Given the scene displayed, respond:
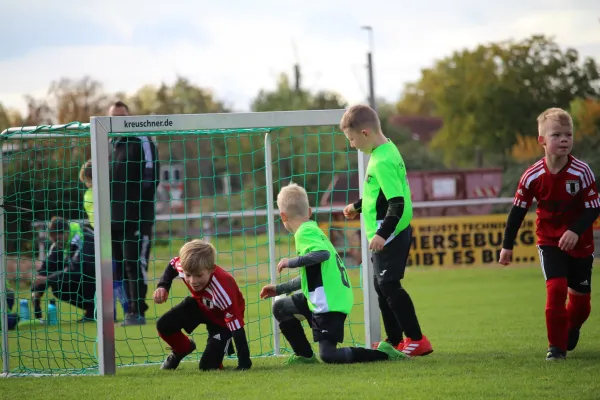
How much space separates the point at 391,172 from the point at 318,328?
1.08 m

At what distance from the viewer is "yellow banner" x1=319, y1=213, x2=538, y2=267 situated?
593 inches

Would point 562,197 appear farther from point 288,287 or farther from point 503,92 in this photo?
point 503,92

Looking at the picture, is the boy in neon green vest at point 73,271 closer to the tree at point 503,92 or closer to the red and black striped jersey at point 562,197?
the red and black striped jersey at point 562,197

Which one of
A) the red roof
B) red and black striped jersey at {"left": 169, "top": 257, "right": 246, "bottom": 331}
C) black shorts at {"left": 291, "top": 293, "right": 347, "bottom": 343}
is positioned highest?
the red roof

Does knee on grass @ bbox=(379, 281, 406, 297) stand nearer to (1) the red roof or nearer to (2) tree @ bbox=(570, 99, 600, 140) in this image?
(2) tree @ bbox=(570, 99, 600, 140)

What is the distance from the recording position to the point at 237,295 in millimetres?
5707

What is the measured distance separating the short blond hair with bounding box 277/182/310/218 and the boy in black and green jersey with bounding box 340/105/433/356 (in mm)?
392

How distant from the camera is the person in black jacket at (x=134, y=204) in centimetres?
860

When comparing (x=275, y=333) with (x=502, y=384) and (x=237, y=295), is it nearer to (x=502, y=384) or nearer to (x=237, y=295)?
(x=237, y=295)

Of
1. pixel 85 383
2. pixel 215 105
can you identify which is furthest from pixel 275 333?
pixel 215 105

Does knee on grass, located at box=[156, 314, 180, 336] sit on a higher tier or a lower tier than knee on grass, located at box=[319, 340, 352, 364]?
higher

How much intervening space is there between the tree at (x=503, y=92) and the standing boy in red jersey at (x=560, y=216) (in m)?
33.6

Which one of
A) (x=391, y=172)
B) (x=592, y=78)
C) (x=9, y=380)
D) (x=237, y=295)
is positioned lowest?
(x=9, y=380)

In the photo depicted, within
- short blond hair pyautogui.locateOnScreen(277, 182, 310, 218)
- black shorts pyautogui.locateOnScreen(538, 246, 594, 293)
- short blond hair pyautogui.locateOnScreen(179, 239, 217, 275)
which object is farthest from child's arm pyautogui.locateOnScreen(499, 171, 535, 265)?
short blond hair pyautogui.locateOnScreen(179, 239, 217, 275)
